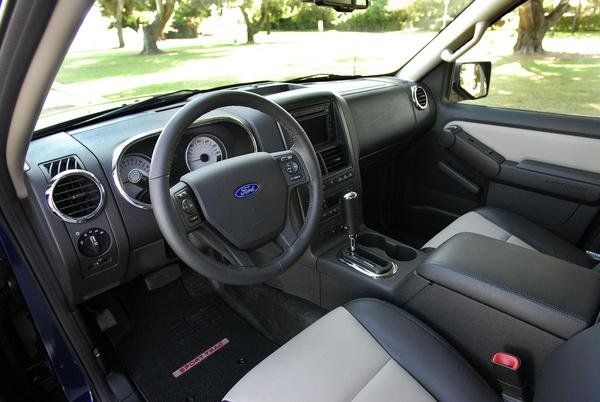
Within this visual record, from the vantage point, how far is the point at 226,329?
2166mm

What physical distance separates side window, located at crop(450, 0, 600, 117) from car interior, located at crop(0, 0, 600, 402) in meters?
0.13

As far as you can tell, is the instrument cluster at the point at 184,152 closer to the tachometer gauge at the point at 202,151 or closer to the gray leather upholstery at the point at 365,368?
the tachometer gauge at the point at 202,151

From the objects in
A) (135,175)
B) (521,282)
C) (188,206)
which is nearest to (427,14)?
(521,282)

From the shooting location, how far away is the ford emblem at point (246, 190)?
1249 mm

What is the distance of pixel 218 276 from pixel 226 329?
1144 millimetres

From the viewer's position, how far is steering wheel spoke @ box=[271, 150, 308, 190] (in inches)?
54.1

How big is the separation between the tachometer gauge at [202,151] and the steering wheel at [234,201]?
37 centimetres

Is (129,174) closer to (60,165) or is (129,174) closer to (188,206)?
(60,165)

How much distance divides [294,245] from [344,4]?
1175 millimetres

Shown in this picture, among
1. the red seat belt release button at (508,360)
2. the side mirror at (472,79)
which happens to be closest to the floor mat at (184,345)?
the red seat belt release button at (508,360)

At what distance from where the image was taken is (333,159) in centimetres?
190

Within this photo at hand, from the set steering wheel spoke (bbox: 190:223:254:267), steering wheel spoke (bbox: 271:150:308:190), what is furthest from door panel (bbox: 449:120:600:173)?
steering wheel spoke (bbox: 190:223:254:267)

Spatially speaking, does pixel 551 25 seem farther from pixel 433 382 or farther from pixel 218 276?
pixel 218 276

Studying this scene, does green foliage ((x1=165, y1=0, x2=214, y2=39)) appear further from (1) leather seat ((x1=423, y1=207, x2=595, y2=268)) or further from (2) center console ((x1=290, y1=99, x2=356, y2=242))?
(1) leather seat ((x1=423, y1=207, x2=595, y2=268))
